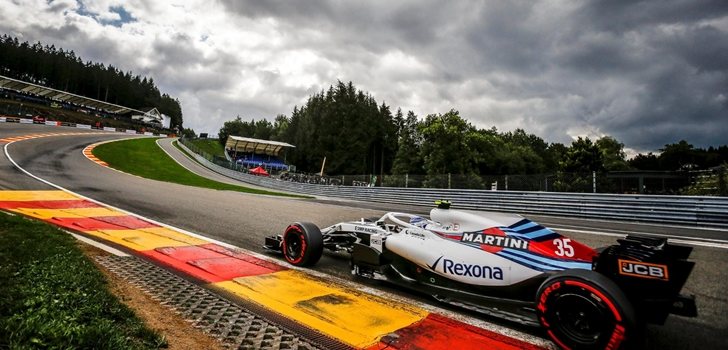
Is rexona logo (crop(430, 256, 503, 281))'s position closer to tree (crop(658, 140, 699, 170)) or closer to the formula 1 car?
the formula 1 car

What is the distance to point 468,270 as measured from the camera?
381 cm

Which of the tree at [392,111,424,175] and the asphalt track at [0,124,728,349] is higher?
the tree at [392,111,424,175]

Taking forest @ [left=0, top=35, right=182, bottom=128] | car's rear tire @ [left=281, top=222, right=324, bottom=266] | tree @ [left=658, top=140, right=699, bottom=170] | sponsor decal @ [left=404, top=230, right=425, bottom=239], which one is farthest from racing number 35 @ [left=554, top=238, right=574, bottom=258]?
forest @ [left=0, top=35, right=182, bottom=128]

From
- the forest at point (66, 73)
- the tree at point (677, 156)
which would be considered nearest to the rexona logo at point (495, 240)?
the tree at point (677, 156)

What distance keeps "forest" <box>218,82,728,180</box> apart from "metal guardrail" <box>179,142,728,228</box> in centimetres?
3124

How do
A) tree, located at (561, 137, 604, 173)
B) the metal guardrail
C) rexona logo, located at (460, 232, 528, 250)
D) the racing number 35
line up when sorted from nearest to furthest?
the racing number 35
rexona logo, located at (460, 232, 528, 250)
the metal guardrail
tree, located at (561, 137, 604, 173)

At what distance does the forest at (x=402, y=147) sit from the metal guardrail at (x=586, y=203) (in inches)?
1230

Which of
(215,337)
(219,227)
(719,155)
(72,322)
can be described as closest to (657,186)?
(219,227)

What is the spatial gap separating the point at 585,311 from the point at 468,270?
110cm

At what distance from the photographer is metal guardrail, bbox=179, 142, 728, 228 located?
1192 centimetres

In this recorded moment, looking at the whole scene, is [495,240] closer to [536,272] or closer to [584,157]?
[536,272]

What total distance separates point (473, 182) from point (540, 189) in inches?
151

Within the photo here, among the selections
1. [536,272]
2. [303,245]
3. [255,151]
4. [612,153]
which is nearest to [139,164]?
[303,245]

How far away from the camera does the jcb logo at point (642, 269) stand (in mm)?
2920
